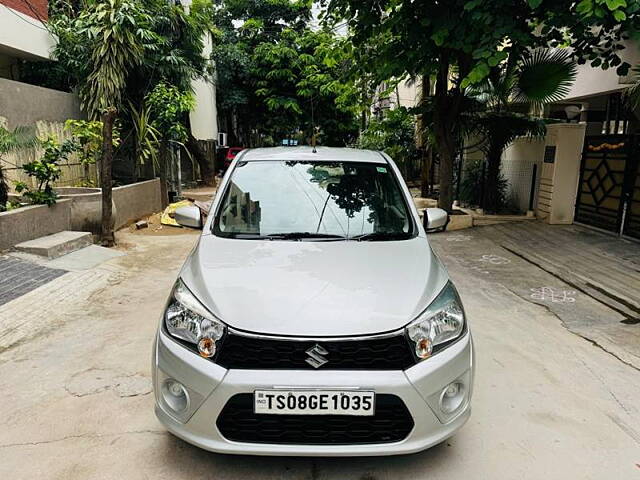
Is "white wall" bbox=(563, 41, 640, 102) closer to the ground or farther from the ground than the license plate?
farther from the ground

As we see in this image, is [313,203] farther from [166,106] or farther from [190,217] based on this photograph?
[166,106]

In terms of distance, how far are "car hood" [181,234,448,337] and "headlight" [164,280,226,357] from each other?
0.14 feet

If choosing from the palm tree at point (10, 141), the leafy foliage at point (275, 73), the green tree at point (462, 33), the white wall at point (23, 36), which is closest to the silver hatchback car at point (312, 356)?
the green tree at point (462, 33)

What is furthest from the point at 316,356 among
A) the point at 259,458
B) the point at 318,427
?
the point at 259,458

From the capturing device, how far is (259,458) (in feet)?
8.63

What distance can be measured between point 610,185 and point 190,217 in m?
8.36

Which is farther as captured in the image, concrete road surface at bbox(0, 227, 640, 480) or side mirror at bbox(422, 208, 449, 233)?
side mirror at bbox(422, 208, 449, 233)

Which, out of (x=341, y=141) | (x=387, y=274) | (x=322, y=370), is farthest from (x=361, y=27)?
(x=341, y=141)

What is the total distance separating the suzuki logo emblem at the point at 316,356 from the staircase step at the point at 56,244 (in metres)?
5.61

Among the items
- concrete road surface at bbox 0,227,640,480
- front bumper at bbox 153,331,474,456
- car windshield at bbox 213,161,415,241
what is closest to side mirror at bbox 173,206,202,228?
car windshield at bbox 213,161,415,241

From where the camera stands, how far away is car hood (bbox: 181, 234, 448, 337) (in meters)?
2.32

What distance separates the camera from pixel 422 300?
A: 251cm

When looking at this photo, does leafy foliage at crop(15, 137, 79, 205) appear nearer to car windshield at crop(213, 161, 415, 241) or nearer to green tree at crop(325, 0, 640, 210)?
car windshield at crop(213, 161, 415, 241)

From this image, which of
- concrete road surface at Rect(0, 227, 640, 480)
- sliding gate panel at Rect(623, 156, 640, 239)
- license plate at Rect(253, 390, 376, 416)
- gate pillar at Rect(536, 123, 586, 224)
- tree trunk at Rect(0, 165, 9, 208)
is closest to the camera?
license plate at Rect(253, 390, 376, 416)
